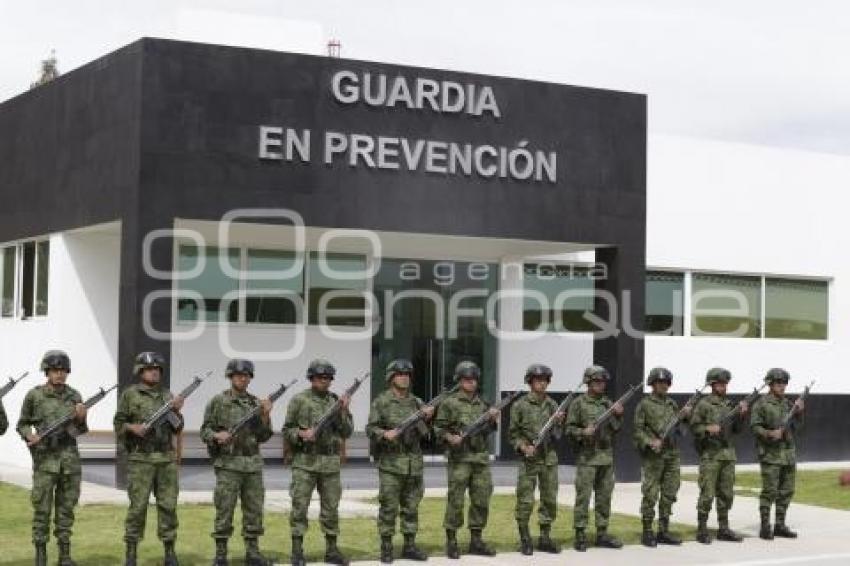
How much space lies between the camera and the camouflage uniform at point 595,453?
13.7 metres

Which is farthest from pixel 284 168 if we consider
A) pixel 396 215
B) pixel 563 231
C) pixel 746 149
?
pixel 746 149

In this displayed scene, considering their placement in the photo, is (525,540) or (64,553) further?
(525,540)

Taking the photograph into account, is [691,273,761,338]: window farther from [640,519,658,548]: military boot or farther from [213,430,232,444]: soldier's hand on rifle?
[213,430,232,444]: soldier's hand on rifle

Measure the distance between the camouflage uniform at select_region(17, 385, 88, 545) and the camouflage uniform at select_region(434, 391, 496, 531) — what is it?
347 cm

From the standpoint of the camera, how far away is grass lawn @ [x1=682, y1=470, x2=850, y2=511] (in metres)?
18.6

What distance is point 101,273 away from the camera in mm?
20797

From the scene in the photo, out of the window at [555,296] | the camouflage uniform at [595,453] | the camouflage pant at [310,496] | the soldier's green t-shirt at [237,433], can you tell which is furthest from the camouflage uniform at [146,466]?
the window at [555,296]

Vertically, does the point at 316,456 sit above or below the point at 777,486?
above

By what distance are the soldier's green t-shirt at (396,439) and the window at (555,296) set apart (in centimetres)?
1095

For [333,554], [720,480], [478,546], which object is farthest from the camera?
[720,480]

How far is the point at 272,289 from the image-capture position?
21547mm

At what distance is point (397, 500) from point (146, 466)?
2375 millimetres

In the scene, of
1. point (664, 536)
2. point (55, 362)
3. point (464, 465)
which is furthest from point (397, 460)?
point (664, 536)

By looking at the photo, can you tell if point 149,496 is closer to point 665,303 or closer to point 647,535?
point 647,535
